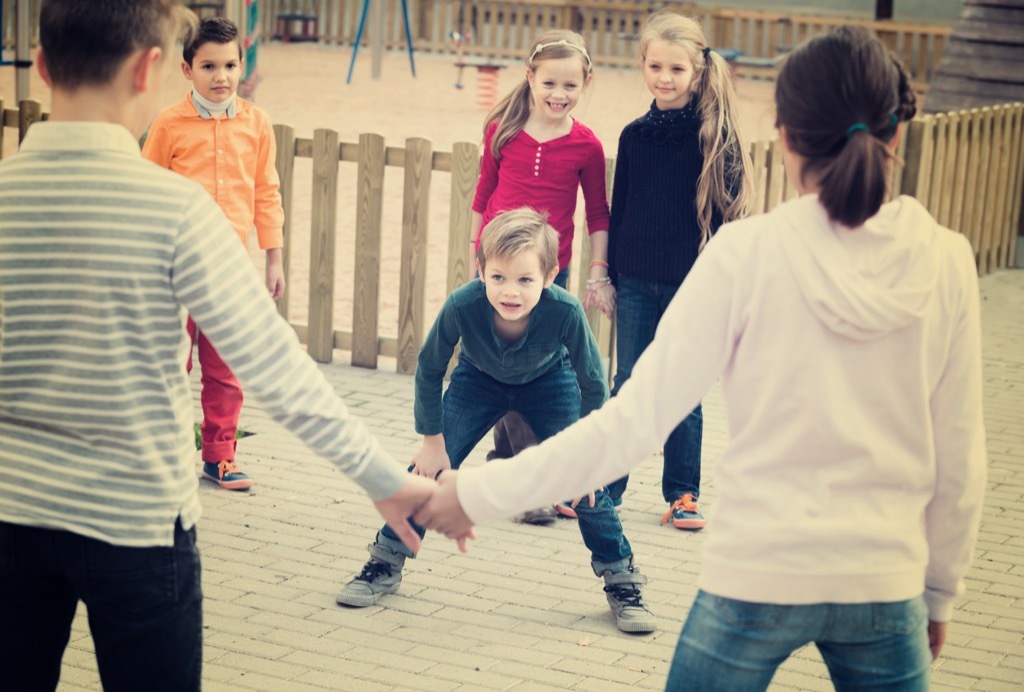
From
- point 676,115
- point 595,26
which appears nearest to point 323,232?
point 676,115

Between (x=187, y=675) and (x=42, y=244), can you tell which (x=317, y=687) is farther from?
(x=42, y=244)

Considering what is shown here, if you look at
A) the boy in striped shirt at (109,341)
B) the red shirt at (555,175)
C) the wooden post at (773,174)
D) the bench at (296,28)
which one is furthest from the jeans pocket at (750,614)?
the bench at (296,28)

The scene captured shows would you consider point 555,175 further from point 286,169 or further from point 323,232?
point 286,169

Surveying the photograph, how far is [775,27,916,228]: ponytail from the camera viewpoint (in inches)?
88.5

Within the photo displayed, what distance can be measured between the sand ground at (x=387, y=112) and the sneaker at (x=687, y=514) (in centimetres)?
297

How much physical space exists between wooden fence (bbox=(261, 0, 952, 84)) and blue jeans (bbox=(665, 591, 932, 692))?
23.4 metres

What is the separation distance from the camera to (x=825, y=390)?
227 cm

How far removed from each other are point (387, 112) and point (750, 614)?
1853cm

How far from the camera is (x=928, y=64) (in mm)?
26172

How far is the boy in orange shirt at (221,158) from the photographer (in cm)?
542

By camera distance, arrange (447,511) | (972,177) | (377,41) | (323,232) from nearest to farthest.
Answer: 1. (447,511)
2. (323,232)
3. (972,177)
4. (377,41)

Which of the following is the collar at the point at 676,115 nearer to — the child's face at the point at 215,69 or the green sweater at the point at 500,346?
the green sweater at the point at 500,346

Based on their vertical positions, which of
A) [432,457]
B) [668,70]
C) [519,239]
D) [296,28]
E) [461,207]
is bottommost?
[432,457]

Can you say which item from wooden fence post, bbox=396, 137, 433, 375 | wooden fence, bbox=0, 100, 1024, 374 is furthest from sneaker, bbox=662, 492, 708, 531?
wooden fence post, bbox=396, 137, 433, 375
